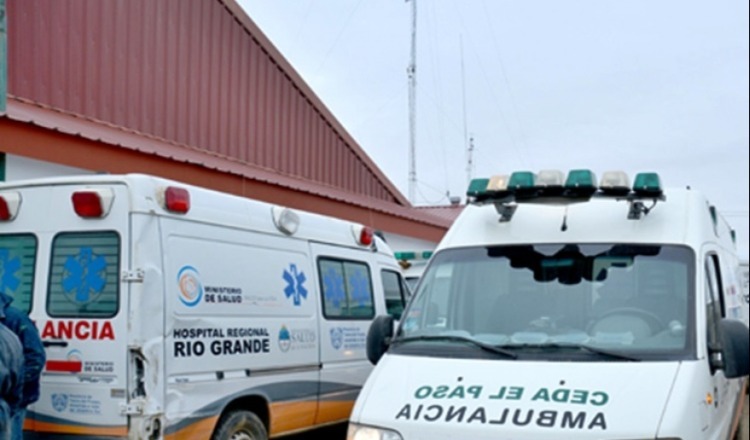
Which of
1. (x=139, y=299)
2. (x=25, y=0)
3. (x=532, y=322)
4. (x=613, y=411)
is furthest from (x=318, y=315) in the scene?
(x=25, y=0)

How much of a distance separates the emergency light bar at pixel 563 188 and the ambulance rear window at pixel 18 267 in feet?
9.93

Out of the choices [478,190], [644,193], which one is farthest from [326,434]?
[644,193]

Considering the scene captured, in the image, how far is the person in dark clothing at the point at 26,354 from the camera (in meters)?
5.00

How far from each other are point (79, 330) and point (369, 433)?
2.25 meters

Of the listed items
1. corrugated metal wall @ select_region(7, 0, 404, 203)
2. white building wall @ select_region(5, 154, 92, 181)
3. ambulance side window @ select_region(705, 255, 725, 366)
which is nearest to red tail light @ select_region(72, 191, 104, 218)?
white building wall @ select_region(5, 154, 92, 181)

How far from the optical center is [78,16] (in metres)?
10.7

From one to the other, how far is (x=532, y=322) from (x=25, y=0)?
26.3 ft

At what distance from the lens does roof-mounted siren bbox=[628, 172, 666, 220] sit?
5.15 m

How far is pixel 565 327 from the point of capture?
4.79 meters

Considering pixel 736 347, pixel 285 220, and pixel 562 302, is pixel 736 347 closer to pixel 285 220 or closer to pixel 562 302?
pixel 562 302

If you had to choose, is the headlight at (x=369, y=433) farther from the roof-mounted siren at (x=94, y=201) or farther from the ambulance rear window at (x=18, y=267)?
the ambulance rear window at (x=18, y=267)

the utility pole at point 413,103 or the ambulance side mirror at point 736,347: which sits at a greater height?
the utility pole at point 413,103

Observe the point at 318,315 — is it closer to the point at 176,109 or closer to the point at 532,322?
the point at 532,322

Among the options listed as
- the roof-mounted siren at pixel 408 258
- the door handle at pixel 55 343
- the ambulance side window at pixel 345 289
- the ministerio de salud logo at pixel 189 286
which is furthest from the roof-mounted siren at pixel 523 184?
the roof-mounted siren at pixel 408 258
